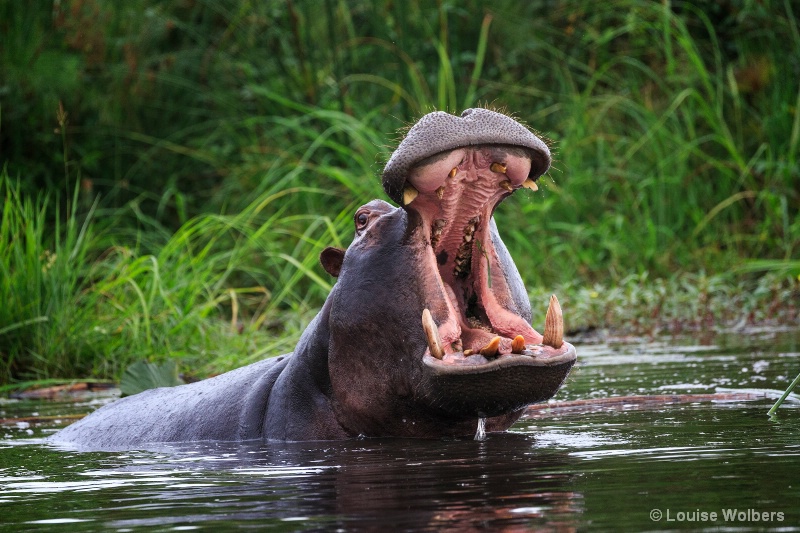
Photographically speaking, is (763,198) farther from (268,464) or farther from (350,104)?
(268,464)

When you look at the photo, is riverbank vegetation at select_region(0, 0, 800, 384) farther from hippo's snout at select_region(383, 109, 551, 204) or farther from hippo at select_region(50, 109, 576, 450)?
hippo's snout at select_region(383, 109, 551, 204)

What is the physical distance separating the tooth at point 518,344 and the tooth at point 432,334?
0.63 ft

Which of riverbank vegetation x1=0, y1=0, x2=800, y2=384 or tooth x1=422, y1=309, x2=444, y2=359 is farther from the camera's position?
riverbank vegetation x1=0, y1=0, x2=800, y2=384

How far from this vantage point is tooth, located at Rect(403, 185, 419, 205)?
10.2 feet

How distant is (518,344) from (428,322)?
23cm

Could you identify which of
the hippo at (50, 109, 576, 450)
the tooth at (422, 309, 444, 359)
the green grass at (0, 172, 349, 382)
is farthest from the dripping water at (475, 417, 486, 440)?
the green grass at (0, 172, 349, 382)

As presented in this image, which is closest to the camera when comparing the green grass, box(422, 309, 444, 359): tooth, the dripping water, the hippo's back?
box(422, 309, 444, 359): tooth

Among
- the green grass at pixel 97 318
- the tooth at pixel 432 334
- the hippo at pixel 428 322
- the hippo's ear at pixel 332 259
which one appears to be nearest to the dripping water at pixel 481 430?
the hippo at pixel 428 322

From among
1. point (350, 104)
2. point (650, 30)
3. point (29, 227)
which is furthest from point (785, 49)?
point (29, 227)

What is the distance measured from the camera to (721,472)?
2521mm

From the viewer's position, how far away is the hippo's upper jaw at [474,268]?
302cm

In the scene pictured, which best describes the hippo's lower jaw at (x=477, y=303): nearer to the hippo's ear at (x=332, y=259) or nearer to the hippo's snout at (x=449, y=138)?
the hippo's snout at (x=449, y=138)

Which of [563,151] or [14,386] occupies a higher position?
[563,151]

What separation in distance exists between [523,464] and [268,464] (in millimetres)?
680
